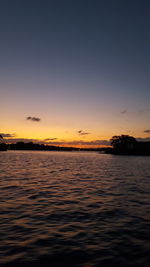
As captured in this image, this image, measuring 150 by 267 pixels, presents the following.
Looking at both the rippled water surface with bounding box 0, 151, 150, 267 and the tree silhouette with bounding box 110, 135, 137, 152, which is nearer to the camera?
the rippled water surface with bounding box 0, 151, 150, 267

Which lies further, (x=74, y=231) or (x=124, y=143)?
(x=124, y=143)

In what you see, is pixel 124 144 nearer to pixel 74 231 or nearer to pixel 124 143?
pixel 124 143

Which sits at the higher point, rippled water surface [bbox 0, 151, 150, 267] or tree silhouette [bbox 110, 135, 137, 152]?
tree silhouette [bbox 110, 135, 137, 152]

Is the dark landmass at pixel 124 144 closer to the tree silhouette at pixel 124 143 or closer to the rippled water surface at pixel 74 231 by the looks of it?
the tree silhouette at pixel 124 143

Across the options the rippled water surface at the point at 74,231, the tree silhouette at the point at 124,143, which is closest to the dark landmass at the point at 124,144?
the tree silhouette at the point at 124,143

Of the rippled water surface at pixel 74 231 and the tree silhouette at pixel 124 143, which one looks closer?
the rippled water surface at pixel 74 231

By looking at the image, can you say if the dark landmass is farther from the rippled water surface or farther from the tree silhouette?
the rippled water surface

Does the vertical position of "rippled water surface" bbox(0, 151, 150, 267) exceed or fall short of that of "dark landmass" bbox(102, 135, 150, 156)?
it falls short

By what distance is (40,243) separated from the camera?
796cm

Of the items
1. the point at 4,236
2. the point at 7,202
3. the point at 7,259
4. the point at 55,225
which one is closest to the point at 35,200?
the point at 7,202

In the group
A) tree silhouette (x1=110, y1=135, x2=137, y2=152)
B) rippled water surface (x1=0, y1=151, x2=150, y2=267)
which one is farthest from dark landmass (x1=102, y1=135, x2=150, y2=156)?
rippled water surface (x1=0, y1=151, x2=150, y2=267)

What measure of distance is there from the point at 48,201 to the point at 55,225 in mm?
5190

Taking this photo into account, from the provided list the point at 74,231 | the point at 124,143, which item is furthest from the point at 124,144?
the point at 74,231

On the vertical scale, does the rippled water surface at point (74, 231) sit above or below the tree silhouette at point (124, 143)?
below
